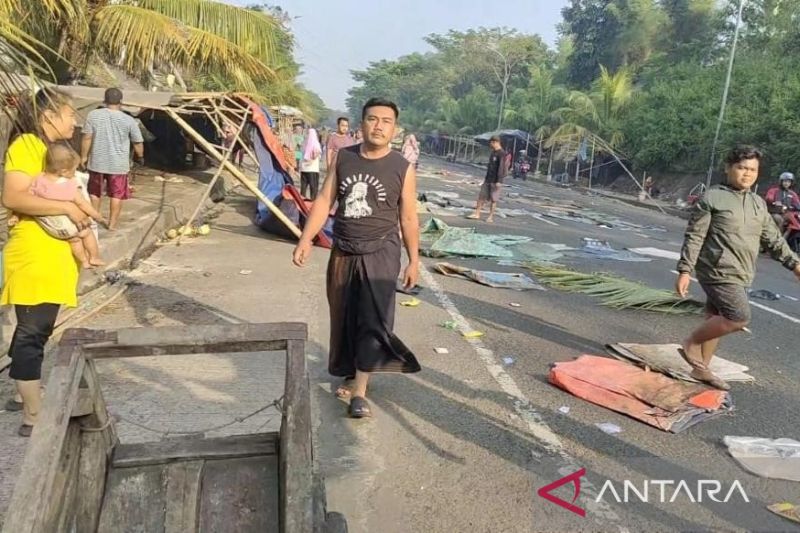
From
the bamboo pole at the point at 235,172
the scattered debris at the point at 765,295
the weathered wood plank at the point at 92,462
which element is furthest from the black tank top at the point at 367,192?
the scattered debris at the point at 765,295

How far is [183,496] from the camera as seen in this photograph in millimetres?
2105

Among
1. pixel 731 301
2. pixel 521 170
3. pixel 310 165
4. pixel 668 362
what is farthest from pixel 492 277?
pixel 521 170

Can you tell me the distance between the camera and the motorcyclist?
11992mm

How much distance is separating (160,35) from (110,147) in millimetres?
3455

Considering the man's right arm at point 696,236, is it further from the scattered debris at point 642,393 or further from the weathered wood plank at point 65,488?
the weathered wood plank at point 65,488

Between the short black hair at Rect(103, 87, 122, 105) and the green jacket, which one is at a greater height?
the short black hair at Rect(103, 87, 122, 105)

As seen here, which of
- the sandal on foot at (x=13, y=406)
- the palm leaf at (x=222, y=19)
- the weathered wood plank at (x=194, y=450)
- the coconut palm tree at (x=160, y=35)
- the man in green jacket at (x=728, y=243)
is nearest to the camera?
the weathered wood plank at (x=194, y=450)

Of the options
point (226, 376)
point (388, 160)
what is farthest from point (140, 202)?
point (388, 160)

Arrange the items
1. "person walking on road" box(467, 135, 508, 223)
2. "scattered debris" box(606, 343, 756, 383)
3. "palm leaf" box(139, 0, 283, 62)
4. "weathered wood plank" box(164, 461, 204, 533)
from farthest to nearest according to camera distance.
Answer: "person walking on road" box(467, 135, 508, 223) → "palm leaf" box(139, 0, 283, 62) → "scattered debris" box(606, 343, 756, 383) → "weathered wood plank" box(164, 461, 204, 533)

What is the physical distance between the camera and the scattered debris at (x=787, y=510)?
306 centimetres

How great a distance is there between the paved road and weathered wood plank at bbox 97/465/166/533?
98 cm

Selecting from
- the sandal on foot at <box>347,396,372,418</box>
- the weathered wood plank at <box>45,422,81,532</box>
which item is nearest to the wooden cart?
the weathered wood plank at <box>45,422,81,532</box>

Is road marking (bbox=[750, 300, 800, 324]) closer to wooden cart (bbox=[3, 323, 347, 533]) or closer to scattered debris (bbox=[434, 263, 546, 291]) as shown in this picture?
scattered debris (bbox=[434, 263, 546, 291])

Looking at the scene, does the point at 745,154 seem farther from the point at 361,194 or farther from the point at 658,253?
the point at 658,253
